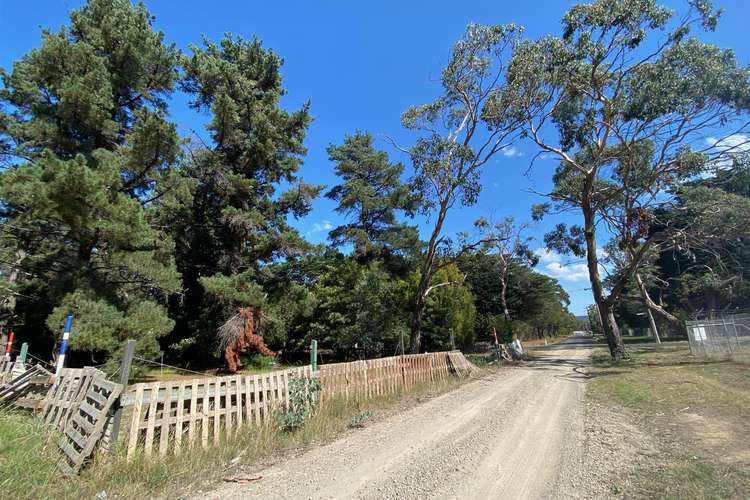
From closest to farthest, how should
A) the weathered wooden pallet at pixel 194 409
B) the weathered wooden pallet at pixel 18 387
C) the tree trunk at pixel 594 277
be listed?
the weathered wooden pallet at pixel 194 409 → the weathered wooden pallet at pixel 18 387 → the tree trunk at pixel 594 277

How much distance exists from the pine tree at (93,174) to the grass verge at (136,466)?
729 centimetres

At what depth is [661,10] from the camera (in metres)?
14.6

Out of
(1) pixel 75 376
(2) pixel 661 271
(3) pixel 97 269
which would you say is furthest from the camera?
(2) pixel 661 271

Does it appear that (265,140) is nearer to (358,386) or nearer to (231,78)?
(231,78)

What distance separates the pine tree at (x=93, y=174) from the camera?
36.3 feet

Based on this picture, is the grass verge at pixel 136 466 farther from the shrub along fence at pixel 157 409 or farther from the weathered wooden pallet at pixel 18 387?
the weathered wooden pallet at pixel 18 387

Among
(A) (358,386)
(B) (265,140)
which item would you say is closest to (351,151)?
(B) (265,140)

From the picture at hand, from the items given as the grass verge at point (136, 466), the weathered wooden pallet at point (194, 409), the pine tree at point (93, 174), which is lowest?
the grass verge at point (136, 466)

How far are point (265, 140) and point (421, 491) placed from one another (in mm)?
19375

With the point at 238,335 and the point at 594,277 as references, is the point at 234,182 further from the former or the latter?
the point at 594,277

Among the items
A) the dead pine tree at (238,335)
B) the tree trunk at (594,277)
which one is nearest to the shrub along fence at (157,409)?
the dead pine tree at (238,335)

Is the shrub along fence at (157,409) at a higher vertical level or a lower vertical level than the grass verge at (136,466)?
higher

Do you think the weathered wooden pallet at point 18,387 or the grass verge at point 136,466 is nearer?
the grass verge at point 136,466

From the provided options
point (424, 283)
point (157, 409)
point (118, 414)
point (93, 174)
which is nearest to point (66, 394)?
point (157, 409)
